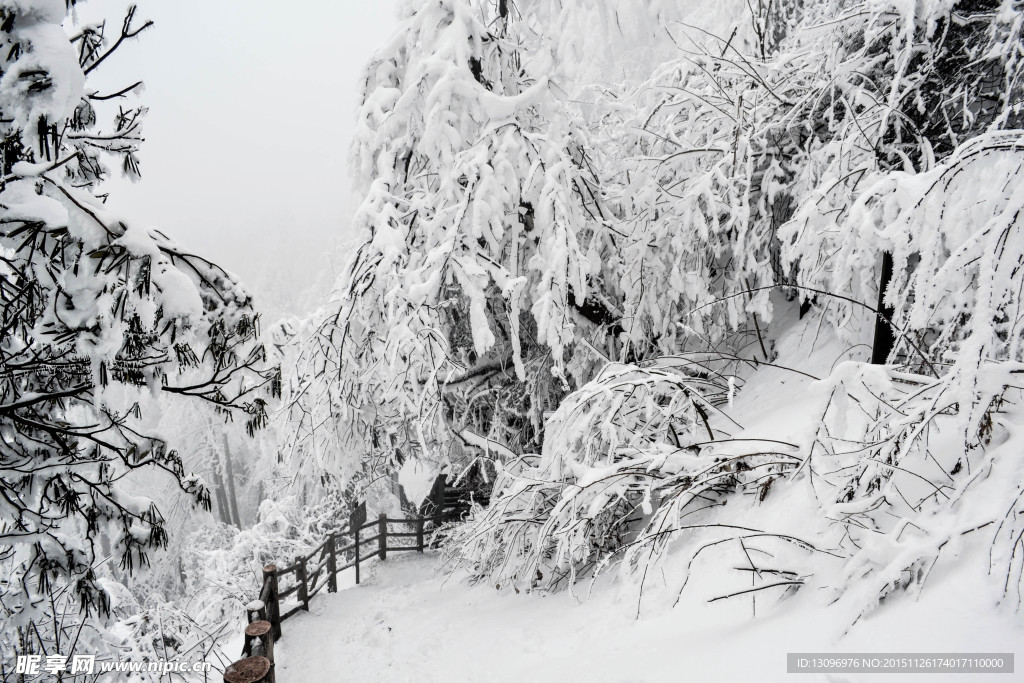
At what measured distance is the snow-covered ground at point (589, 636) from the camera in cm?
190

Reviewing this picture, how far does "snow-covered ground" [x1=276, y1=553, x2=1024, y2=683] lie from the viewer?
1.90 m

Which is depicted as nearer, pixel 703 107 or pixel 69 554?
pixel 69 554

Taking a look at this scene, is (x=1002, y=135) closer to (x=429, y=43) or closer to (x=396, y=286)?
(x=396, y=286)

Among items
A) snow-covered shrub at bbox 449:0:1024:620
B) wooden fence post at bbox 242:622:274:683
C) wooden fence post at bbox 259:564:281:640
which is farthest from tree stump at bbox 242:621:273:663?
snow-covered shrub at bbox 449:0:1024:620

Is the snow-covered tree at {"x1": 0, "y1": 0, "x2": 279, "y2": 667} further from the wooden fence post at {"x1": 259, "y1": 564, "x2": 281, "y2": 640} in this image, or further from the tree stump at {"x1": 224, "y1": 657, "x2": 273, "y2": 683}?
the wooden fence post at {"x1": 259, "y1": 564, "x2": 281, "y2": 640}

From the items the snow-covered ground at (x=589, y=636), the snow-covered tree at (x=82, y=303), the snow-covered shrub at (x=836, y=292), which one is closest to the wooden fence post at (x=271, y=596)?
the snow-covered ground at (x=589, y=636)

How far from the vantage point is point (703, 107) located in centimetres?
571

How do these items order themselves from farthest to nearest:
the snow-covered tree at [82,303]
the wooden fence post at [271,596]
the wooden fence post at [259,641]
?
1. the wooden fence post at [271,596]
2. the wooden fence post at [259,641]
3. the snow-covered tree at [82,303]

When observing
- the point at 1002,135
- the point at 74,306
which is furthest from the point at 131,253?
the point at 1002,135

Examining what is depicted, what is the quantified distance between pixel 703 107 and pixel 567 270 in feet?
10.0

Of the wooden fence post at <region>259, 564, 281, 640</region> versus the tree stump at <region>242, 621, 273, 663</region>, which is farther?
the wooden fence post at <region>259, 564, 281, 640</region>

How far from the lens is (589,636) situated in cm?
348

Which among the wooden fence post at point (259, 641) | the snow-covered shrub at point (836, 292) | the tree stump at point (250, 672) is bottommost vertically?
the wooden fence post at point (259, 641)

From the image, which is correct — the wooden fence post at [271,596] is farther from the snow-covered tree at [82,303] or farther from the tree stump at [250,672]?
the snow-covered tree at [82,303]
